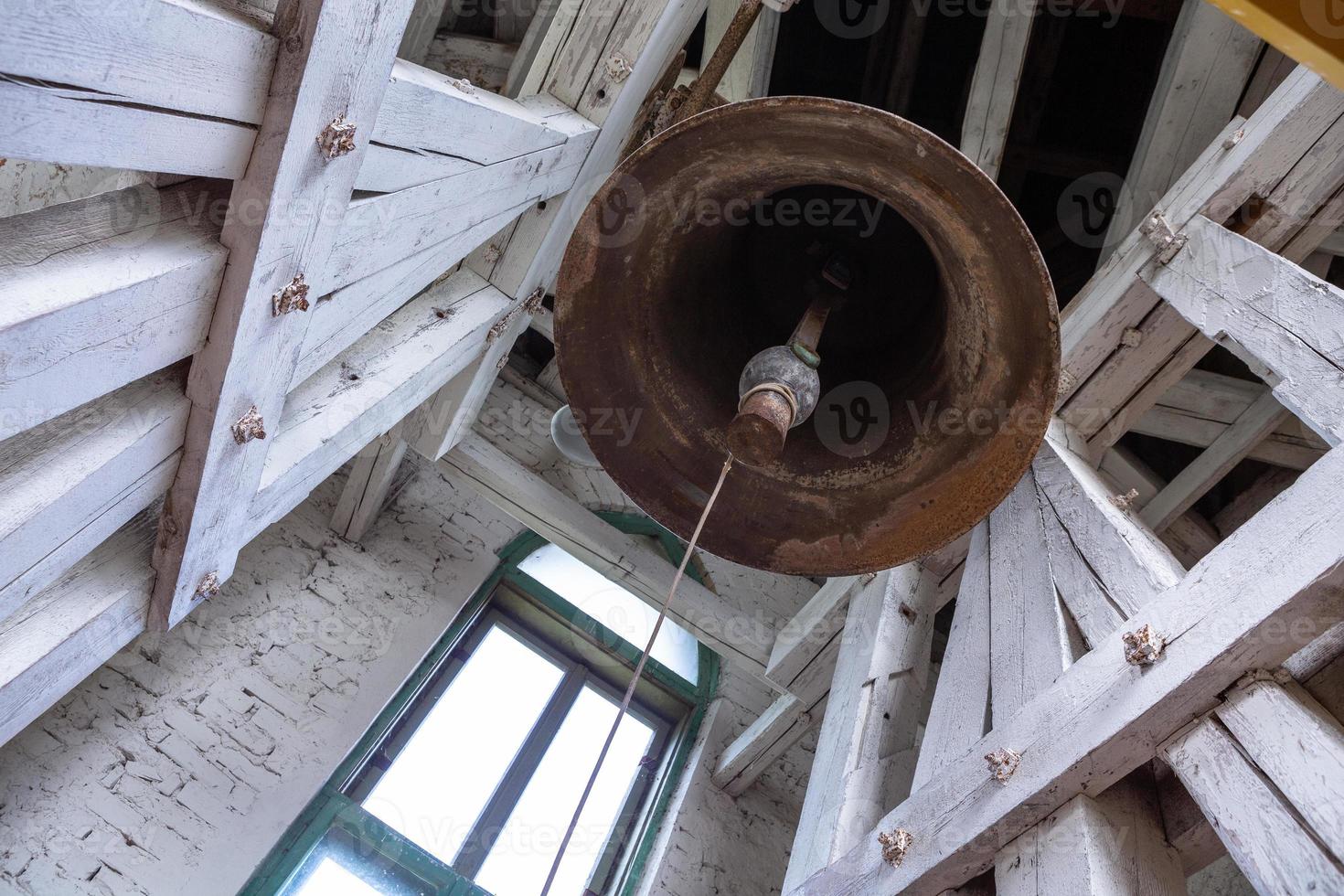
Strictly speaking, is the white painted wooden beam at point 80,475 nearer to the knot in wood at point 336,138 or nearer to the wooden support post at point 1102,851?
the knot in wood at point 336,138

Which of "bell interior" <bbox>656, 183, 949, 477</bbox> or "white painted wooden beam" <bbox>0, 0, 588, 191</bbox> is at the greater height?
"bell interior" <bbox>656, 183, 949, 477</bbox>

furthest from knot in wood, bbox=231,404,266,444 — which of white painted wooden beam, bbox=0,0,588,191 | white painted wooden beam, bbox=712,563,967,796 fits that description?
white painted wooden beam, bbox=712,563,967,796

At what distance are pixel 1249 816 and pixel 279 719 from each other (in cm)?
348

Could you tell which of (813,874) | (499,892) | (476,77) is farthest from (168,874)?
(476,77)

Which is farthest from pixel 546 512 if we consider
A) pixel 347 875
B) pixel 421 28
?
pixel 421 28

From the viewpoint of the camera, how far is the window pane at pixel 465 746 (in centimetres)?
384

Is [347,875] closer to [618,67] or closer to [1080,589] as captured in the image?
[1080,589]

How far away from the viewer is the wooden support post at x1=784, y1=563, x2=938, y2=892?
2.35 m

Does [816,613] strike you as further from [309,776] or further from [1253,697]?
[1253,697]

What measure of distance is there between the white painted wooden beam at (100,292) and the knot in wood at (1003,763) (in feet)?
5.36

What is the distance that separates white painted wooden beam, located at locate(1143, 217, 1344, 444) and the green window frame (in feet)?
10.2

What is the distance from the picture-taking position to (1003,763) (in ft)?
5.67

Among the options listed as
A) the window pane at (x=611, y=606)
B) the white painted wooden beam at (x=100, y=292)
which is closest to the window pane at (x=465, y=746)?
the window pane at (x=611, y=606)

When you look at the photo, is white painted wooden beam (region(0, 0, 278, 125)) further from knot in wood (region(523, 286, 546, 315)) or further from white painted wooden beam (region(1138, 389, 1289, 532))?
white painted wooden beam (region(1138, 389, 1289, 532))
